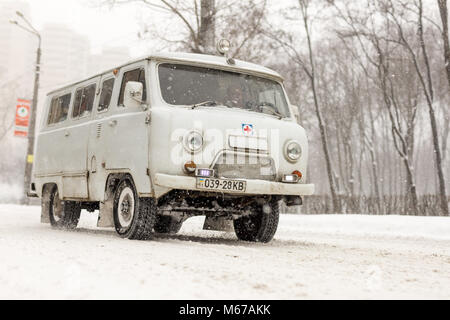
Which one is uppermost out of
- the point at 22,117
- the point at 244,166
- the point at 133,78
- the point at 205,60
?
the point at 22,117

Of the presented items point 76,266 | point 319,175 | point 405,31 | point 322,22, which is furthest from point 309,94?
point 319,175

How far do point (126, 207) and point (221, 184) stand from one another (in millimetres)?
1556

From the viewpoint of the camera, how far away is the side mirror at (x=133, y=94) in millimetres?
7287

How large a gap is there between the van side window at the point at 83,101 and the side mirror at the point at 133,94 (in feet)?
5.92

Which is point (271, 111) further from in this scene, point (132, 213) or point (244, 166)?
point (132, 213)

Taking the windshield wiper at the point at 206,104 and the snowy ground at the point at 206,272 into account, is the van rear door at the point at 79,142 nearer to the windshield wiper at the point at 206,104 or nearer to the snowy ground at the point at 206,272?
the snowy ground at the point at 206,272

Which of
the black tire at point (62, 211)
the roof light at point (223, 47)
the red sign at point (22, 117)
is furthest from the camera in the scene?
the red sign at point (22, 117)

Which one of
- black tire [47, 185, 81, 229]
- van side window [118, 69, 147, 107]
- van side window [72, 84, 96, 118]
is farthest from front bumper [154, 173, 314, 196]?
black tire [47, 185, 81, 229]

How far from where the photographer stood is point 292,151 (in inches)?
302

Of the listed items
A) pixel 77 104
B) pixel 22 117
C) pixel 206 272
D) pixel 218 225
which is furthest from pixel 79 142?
pixel 22 117

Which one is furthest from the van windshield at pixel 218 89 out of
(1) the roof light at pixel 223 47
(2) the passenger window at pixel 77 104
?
(2) the passenger window at pixel 77 104

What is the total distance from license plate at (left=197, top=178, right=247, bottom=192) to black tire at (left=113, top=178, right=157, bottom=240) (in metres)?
0.84

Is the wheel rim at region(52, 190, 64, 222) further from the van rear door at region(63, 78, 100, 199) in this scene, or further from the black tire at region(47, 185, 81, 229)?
the van rear door at region(63, 78, 100, 199)

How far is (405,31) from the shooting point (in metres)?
25.8
